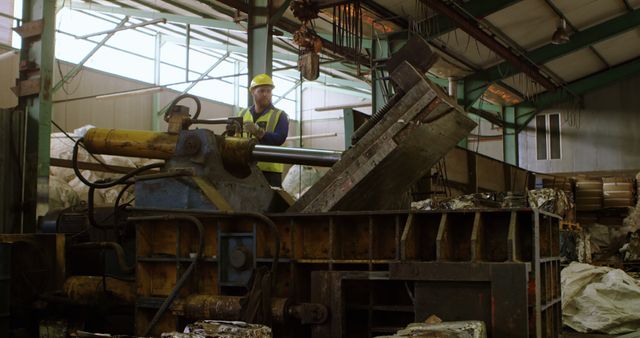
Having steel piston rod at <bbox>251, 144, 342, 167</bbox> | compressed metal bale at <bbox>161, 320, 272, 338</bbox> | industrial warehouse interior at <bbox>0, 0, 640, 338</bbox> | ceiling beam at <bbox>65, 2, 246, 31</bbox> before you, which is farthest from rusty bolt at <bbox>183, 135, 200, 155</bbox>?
ceiling beam at <bbox>65, 2, 246, 31</bbox>

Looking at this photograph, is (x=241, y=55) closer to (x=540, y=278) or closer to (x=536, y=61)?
(x=536, y=61)

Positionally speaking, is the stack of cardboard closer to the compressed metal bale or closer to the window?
the window

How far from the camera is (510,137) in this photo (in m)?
19.3

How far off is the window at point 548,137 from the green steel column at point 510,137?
2.31 ft

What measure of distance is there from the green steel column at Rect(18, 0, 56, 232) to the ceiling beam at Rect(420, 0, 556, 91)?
5.71 metres

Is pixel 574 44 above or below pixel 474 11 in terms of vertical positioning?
above

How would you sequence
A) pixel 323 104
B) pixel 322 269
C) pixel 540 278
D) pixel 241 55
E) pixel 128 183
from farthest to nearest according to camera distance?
pixel 323 104 → pixel 241 55 → pixel 128 183 → pixel 322 269 → pixel 540 278

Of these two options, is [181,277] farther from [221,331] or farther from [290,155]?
[221,331]

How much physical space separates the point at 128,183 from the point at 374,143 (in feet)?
6.60

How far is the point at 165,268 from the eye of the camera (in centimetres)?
489

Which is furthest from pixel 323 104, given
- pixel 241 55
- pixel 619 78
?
pixel 619 78

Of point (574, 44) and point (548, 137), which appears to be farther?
point (548, 137)

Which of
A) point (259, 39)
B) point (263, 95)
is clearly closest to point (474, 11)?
point (259, 39)

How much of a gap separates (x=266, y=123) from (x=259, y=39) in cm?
400
